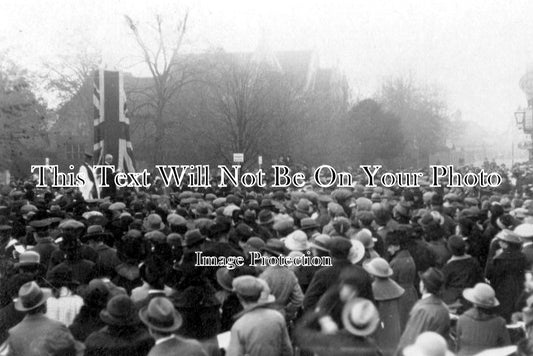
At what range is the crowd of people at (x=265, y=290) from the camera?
15.6 feet

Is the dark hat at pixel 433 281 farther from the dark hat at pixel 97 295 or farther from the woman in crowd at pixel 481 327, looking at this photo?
the dark hat at pixel 97 295

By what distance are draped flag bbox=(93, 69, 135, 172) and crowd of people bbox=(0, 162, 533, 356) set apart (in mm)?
5932

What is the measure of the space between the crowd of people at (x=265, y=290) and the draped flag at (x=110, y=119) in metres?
5.93

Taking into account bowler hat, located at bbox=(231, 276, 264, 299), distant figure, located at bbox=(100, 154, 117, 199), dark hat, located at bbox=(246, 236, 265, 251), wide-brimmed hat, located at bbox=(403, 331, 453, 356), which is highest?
distant figure, located at bbox=(100, 154, 117, 199)

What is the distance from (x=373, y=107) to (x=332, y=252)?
36.5m

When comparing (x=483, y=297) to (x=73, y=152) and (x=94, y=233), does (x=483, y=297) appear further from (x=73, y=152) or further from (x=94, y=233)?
(x=73, y=152)

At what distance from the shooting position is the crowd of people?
15.6 feet

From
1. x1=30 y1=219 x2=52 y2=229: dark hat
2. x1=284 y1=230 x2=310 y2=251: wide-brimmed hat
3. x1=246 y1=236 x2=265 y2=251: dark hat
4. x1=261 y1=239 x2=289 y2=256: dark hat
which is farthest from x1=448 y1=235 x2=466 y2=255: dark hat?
x1=30 y1=219 x2=52 y2=229: dark hat

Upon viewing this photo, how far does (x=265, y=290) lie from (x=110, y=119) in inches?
462

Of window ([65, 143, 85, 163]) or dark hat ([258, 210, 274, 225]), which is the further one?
window ([65, 143, 85, 163])

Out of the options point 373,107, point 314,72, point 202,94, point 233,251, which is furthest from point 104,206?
point 314,72

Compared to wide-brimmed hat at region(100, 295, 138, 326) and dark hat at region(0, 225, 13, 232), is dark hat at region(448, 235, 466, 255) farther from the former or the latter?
dark hat at region(0, 225, 13, 232)

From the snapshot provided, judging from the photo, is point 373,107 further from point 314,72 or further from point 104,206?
point 104,206

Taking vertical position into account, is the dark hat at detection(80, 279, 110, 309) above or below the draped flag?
below
